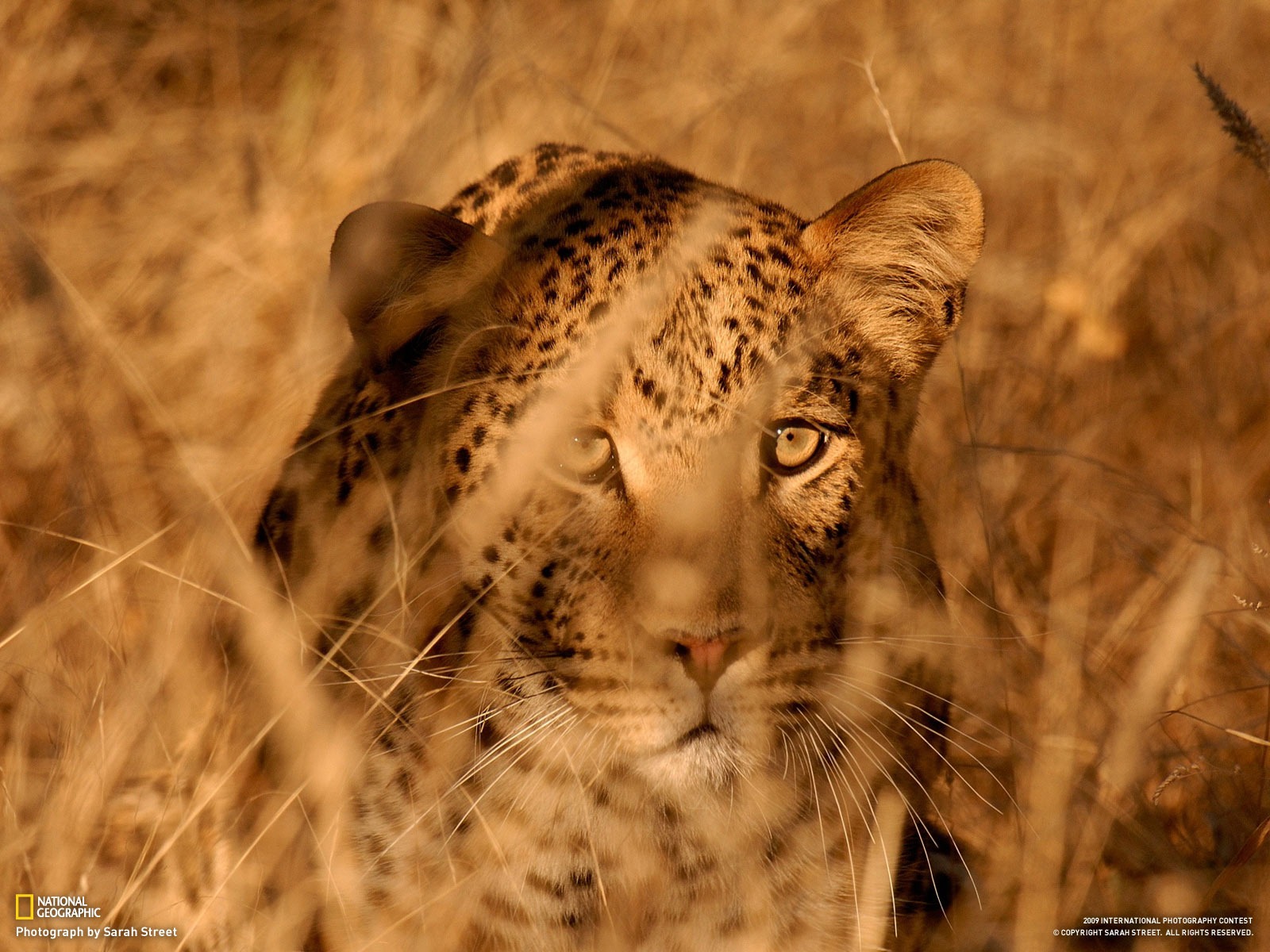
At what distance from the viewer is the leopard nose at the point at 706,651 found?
299 centimetres

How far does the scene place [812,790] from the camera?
3.63 meters

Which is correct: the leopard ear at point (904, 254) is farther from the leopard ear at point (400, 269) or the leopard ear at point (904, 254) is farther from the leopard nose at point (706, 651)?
the leopard nose at point (706, 651)

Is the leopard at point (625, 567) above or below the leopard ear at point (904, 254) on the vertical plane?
below

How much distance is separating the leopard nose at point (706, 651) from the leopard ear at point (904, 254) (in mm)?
997

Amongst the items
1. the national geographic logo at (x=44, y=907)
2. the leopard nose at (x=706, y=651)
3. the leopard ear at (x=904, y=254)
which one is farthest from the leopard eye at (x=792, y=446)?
the national geographic logo at (x=44, y=907)

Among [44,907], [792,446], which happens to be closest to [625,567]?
[792,446]

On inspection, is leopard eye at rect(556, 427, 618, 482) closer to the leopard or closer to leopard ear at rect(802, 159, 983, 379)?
the leopard

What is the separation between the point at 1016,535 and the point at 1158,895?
1.77m

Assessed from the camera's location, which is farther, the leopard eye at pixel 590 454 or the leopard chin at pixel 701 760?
the leopard eye at pixel 590 454

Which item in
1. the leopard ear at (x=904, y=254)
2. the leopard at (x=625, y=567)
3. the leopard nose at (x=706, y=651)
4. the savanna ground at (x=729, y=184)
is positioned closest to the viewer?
the leopard nose at (x=706, y=651)

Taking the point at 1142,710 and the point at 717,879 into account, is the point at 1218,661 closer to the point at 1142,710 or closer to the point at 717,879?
the point at 717,879

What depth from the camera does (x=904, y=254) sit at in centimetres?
379

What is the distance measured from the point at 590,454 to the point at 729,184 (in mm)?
2833

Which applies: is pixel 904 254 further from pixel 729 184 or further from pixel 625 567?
pixel 729 184
